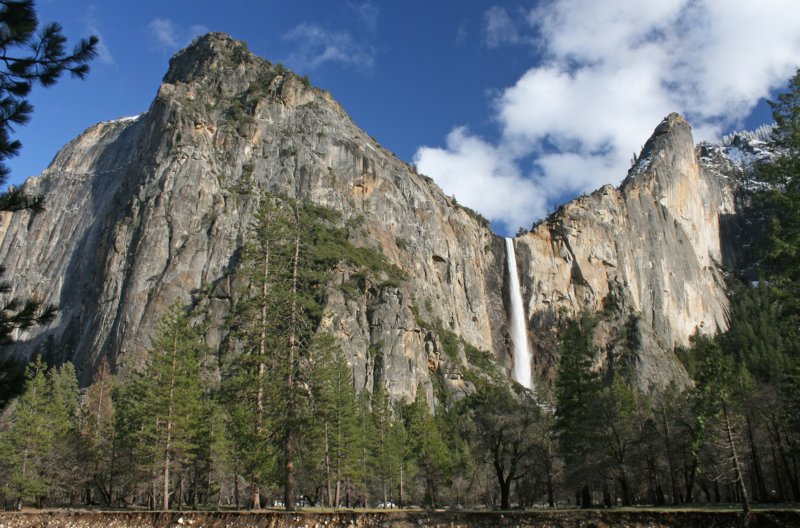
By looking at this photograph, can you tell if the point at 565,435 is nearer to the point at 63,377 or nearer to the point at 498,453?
the point at 498,453

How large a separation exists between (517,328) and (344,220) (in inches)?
1743

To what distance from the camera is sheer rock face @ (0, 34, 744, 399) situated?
259 feet

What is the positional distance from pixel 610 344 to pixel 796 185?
96.8m

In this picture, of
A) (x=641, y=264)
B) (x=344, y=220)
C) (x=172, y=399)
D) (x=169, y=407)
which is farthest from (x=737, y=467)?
(x=641, y=264)

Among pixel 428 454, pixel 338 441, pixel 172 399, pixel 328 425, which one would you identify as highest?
pixel 172 399

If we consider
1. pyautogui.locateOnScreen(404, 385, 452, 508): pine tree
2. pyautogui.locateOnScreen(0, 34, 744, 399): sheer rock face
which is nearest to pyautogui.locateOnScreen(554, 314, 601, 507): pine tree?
pyautogui.locateOnScreen(404, 385, 452, 508): pine tree

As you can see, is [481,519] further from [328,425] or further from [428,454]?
[428,454]

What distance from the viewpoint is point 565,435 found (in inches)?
1436

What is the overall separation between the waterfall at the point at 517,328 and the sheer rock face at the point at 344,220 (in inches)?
66.4

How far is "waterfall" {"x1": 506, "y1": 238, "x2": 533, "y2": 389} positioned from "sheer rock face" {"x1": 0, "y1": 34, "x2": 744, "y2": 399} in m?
1.69

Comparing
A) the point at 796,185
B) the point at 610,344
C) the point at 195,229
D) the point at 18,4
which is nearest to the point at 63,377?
the point at 195,229

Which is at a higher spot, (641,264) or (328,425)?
(641,264)

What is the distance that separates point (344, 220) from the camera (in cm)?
9844

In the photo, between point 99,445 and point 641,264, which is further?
point 641,264
